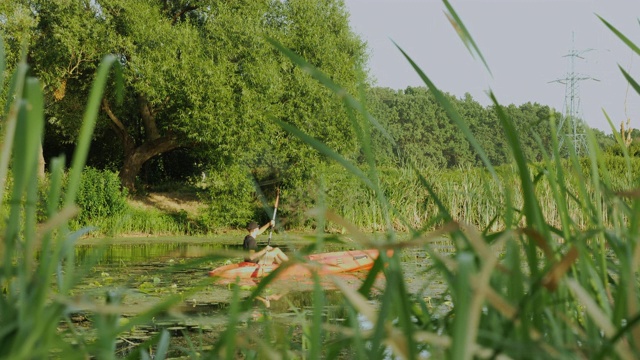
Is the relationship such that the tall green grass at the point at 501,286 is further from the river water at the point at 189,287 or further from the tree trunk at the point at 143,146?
the tree trunk at the point at 143,146

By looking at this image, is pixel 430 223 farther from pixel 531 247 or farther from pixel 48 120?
pixel 48 120

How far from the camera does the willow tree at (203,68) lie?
Result: 65.1 feet

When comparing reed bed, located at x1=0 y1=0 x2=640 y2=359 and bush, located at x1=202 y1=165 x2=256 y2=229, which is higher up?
bush, located at x1=202 y1=165 x2=256 y2=229

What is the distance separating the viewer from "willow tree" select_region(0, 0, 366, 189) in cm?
1983

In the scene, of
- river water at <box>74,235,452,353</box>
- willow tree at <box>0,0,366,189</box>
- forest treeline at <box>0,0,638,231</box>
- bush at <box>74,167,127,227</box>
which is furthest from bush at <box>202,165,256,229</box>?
river water at <box>74,235,452,353</box>

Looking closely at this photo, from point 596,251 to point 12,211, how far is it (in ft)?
2.27

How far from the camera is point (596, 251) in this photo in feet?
3.43

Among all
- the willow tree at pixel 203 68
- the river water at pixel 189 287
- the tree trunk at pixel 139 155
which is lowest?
the river water at pixel 189 287

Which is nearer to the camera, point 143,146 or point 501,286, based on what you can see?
point 501,286

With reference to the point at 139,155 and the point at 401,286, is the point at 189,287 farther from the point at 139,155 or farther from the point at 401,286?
the point at 139,155

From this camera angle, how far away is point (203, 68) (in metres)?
19.8

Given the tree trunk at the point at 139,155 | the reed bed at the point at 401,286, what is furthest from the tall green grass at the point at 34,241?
the tree trunk at the point at 139,155

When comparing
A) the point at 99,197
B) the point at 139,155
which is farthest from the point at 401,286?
the point at 139,155

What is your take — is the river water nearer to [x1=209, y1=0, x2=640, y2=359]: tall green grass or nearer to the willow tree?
[x1=209, y1=0, x2=640, y2=359]: tall green grass
